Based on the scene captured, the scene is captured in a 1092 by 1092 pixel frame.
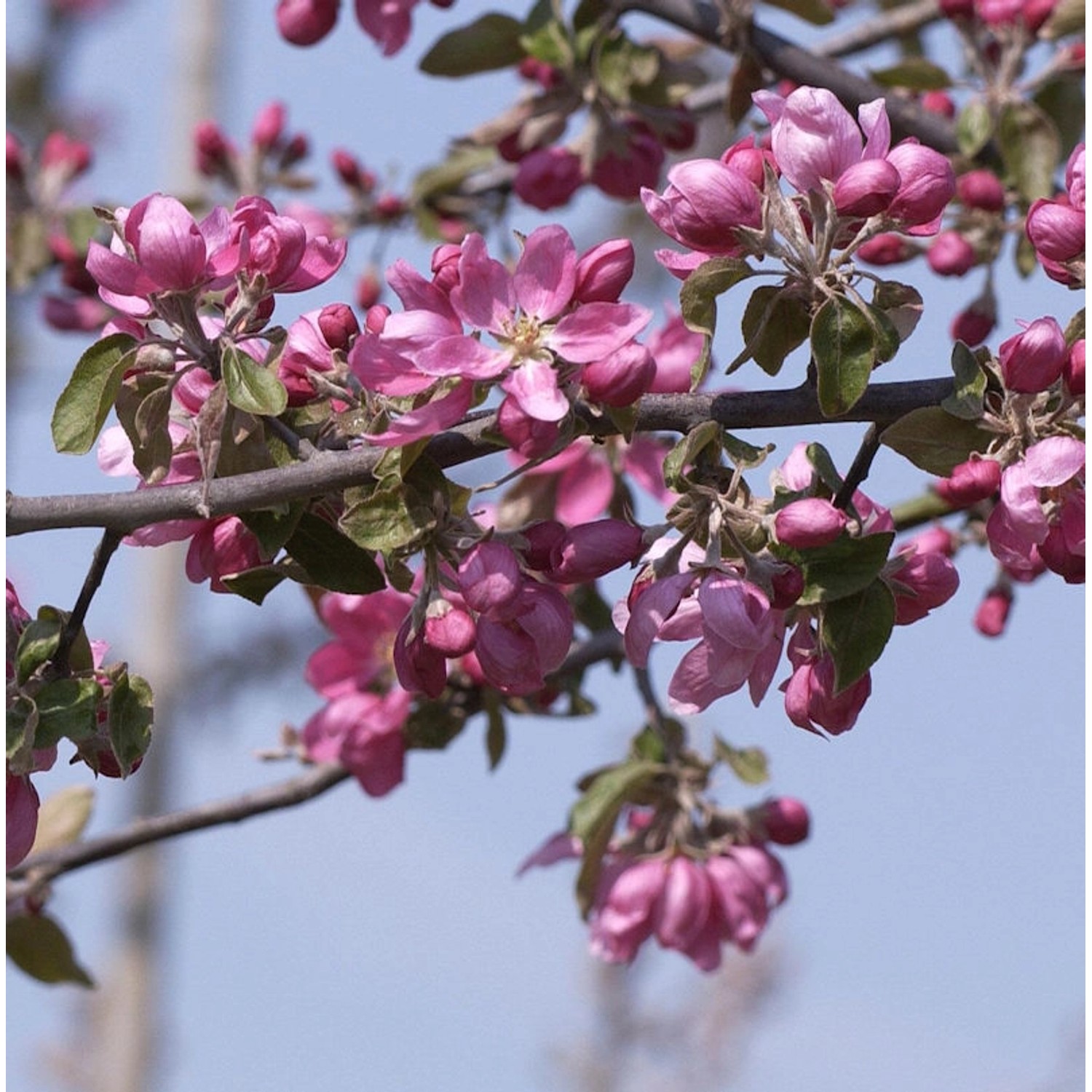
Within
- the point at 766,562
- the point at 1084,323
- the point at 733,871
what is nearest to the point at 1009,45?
the point at 733,871

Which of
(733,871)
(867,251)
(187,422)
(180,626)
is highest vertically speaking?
(187,422)

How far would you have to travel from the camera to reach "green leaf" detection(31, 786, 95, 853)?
2191 mm

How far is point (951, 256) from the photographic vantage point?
205cm

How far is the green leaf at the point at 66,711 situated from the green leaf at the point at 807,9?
4.58 feet

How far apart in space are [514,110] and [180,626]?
877cm

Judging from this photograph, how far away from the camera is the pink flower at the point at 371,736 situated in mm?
2127

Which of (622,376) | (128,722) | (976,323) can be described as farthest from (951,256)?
(128,722)

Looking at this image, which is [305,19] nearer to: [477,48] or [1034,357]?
[477,48]

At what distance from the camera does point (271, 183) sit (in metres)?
2.97

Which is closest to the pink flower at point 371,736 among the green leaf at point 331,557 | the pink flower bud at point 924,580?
the green leaf at point 331,557

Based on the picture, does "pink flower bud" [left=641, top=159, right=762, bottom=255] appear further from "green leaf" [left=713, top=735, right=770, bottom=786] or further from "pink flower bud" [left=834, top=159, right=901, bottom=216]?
"green leaf" [left=713, top=735, right=770, bottom=786]

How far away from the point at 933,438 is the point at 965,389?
0.04 metres

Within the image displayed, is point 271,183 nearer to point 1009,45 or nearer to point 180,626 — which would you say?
point 1009,45

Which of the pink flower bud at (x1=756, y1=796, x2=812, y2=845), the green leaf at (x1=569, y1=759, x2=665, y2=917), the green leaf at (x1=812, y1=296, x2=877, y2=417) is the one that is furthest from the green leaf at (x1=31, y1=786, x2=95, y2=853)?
the green leaf at (x1=812, y1=296, x2=877, y2=417)
